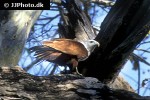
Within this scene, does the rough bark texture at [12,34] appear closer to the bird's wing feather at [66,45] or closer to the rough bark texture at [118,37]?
the bird's wing feather at [66,45]

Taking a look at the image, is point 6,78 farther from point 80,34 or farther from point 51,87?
point 80,34

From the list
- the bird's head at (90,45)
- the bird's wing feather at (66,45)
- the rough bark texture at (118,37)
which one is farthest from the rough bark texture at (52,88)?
the rough bark texture at (118,37)

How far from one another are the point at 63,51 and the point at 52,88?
0.56 m

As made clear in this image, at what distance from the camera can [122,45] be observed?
243cm

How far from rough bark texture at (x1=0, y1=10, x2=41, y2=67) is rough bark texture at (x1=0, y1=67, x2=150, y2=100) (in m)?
0.63

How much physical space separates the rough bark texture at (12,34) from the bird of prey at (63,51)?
21 cm

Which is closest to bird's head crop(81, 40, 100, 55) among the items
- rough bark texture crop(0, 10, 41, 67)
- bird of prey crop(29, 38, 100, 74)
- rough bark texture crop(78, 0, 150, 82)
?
bird of prey crop(29, 38, 100, 74)

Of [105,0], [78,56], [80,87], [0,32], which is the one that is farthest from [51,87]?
[105,0]

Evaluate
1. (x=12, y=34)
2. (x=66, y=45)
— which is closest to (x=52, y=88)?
(x=66, y=45)

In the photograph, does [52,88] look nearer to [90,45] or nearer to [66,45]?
[66,45]

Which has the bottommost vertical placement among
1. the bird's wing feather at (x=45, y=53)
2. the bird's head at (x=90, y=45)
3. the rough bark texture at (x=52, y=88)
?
the rough bark texture at (x=52, y=88)

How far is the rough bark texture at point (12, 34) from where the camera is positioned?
230cm

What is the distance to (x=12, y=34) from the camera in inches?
94.0

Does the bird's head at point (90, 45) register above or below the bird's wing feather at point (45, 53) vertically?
above
